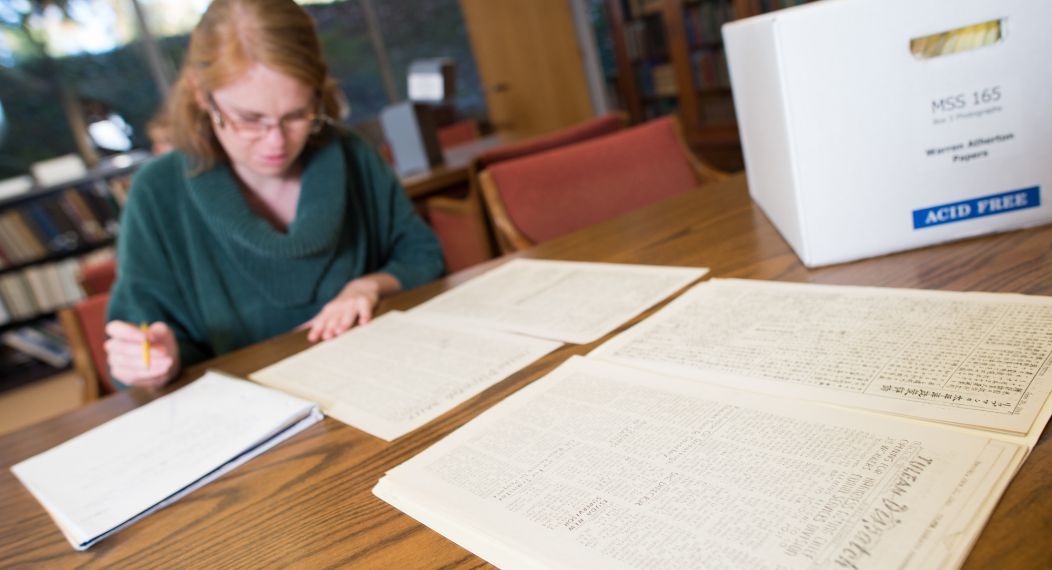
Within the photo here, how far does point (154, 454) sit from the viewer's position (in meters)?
0.75

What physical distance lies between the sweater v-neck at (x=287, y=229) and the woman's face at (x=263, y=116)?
8cm

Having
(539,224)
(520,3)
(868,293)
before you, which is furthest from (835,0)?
(520,3)

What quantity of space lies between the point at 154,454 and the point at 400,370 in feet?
0.90

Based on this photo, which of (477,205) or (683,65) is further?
(683,65)

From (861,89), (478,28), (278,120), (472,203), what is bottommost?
(472,203)

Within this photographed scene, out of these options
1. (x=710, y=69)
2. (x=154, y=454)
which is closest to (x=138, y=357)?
(x=154, y=454)

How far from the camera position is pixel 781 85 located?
0.79m

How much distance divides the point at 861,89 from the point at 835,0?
0.33 feet

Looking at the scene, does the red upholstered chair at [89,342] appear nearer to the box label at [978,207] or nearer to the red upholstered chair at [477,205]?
A: the red upholstered chair at [477,205]

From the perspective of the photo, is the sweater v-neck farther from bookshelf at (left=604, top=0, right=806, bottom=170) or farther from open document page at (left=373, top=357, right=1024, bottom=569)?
bookshelf at (left=604, top=0, right=806, bottom=170)

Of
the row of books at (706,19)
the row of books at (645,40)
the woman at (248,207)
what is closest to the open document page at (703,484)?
the woman at (248,207)

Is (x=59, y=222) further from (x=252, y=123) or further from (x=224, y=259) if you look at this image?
(x=252, y=123)

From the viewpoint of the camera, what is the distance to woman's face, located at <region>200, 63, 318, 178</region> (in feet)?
4.00

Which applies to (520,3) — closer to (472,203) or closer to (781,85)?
(472,203)
